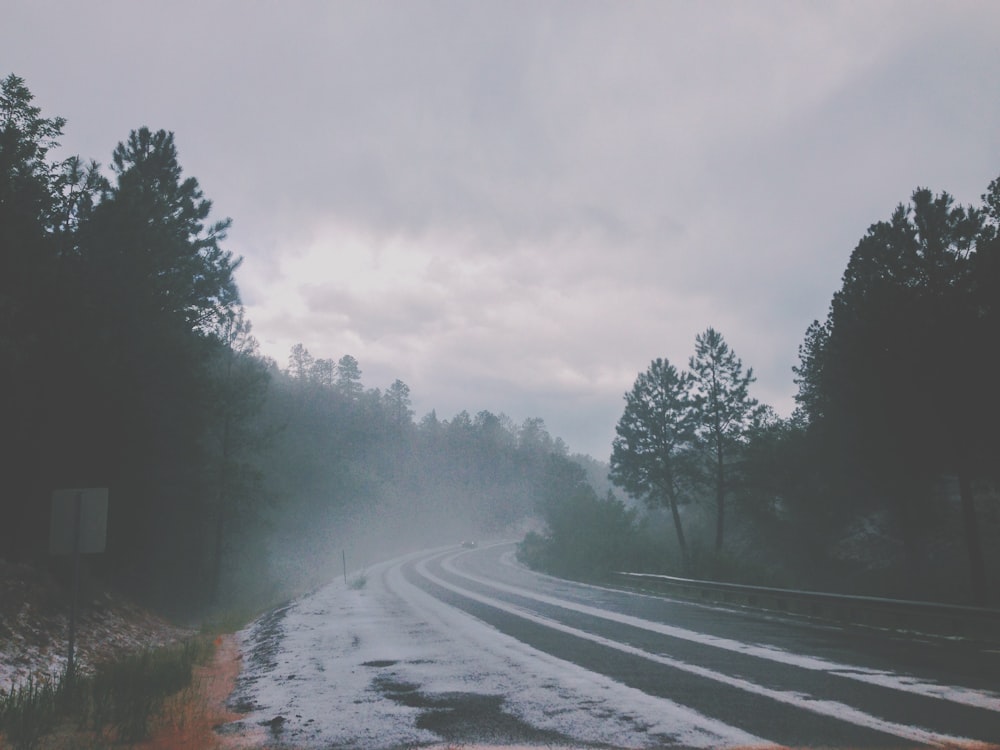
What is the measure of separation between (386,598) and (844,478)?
64.0 feet

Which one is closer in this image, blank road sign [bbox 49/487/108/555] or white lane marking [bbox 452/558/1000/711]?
white lane marking [bbox 452/558/1000/711]

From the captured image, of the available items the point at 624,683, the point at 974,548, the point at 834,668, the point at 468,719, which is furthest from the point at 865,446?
the point at 468,719

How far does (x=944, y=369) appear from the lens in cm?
1970

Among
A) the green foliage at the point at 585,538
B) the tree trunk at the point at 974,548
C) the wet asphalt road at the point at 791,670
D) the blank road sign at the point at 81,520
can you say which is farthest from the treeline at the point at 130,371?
the tree trunk at the point at 974,548

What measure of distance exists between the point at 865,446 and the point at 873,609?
11728 millimetres

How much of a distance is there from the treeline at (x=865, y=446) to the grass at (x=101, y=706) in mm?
21203

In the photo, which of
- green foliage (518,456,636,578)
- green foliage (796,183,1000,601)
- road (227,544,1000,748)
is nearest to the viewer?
road (227,544,1000,748)

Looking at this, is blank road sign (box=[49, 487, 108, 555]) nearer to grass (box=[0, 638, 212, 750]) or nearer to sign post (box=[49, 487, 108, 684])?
sign post (box=[49, 487, 108, 684])

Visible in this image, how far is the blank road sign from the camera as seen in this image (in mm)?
8516

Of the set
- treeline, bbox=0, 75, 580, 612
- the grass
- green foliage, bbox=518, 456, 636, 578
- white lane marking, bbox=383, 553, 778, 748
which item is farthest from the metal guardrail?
treeline, bbox=0, 75, 580, 612

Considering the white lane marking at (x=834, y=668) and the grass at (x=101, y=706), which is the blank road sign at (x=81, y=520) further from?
the white lane marking at (x=834, y=668)

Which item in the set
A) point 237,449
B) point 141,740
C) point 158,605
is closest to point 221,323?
point 237,449

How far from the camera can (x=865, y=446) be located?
24.7m

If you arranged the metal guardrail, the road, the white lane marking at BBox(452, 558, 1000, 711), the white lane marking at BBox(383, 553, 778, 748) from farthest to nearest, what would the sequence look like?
the metal guardrail, the white lane marking at BBox(452, 558, 1000, 711), the road, the white lane marking at BBox(383, 553, 778, 748)
